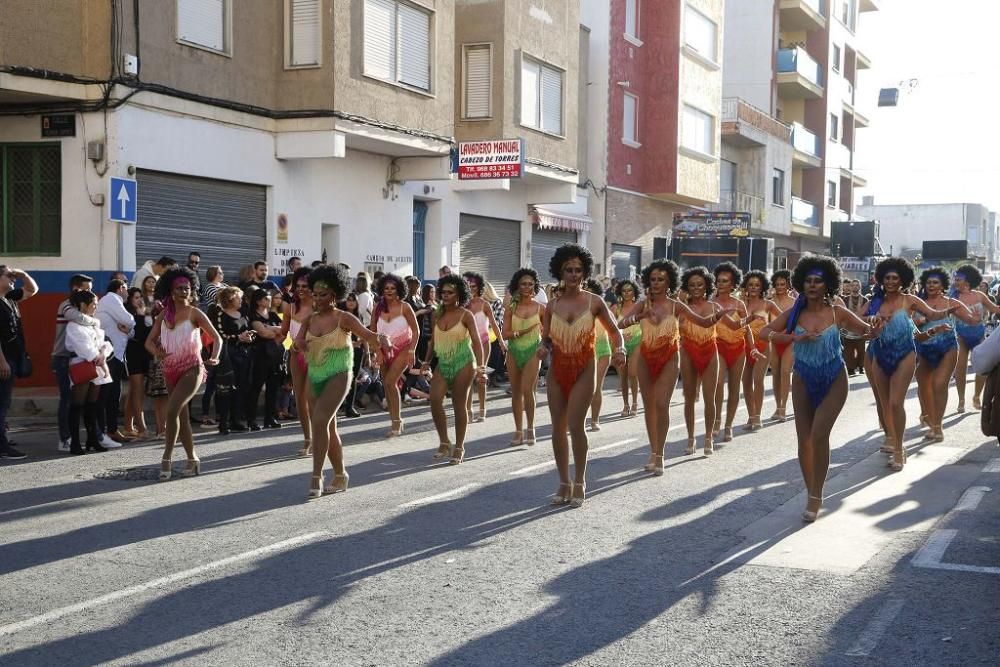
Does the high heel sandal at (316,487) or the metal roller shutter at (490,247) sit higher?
the metal roller shutter at (490,247)

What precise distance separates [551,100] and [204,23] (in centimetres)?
1087

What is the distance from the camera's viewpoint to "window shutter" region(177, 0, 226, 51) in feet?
57.7

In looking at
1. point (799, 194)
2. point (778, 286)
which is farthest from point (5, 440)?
point (799, 194)

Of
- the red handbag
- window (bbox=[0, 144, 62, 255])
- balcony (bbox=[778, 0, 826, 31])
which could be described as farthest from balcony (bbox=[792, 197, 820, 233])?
the red handbag

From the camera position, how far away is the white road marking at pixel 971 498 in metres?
8.96

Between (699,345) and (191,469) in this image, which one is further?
(699,345)

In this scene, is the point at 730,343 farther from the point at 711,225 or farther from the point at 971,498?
the point at 711,225

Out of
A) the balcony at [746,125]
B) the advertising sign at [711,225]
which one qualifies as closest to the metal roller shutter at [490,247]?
the advertising sign at [711,225]

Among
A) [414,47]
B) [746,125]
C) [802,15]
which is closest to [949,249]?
[802,15]

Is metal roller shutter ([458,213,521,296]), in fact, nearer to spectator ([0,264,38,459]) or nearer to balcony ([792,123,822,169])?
spectator ([0,264,38,459])

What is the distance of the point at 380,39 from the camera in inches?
825

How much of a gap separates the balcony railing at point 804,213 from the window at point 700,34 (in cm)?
1244

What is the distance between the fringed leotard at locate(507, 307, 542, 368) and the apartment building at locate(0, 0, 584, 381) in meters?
6.09

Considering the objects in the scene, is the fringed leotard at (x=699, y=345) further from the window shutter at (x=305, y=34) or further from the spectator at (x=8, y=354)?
the window shutter at (x=305, y=34)
